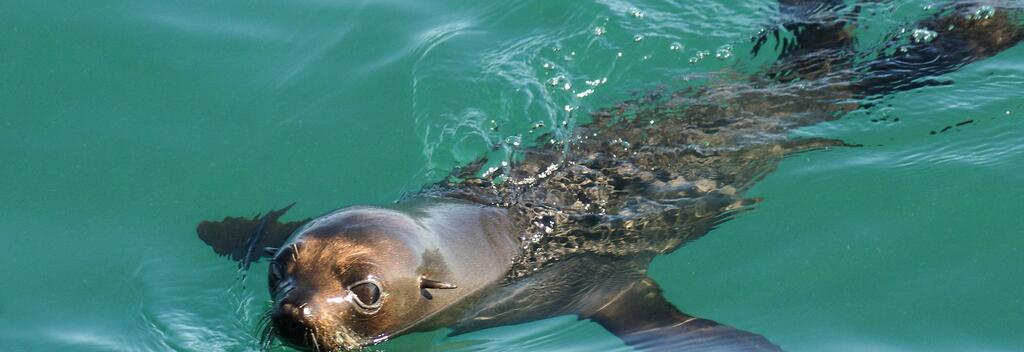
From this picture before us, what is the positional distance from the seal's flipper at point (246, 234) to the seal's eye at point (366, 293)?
5.15 ft

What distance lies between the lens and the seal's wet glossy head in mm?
5145

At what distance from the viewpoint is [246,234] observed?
23.3ft

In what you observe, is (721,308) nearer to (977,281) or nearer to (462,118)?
(977,281)

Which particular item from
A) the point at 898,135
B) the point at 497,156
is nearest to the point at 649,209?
the point at 497,156

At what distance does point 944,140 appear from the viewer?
736cm

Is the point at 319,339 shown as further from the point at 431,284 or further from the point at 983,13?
the point at 983,13

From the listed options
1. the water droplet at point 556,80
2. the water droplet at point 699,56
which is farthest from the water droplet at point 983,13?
the water droplet at point 556,80

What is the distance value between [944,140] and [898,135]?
271 mm

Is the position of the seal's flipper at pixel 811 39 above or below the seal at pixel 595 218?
above

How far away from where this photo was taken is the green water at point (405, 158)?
21.0 feet

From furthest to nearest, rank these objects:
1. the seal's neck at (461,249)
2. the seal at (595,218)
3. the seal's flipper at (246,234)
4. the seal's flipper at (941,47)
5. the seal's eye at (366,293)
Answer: the seal's flipper at (941,47), the seal's flipper at (246,234), the seal's neck at (461,249), the seal at (595,218), the seal's eye at (366,293)

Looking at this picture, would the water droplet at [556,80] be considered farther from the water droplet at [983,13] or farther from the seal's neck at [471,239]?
the water droplet at [983,13]

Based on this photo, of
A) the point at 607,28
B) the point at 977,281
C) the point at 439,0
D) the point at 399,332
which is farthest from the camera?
the point at 439,0

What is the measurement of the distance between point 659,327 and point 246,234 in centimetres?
252
